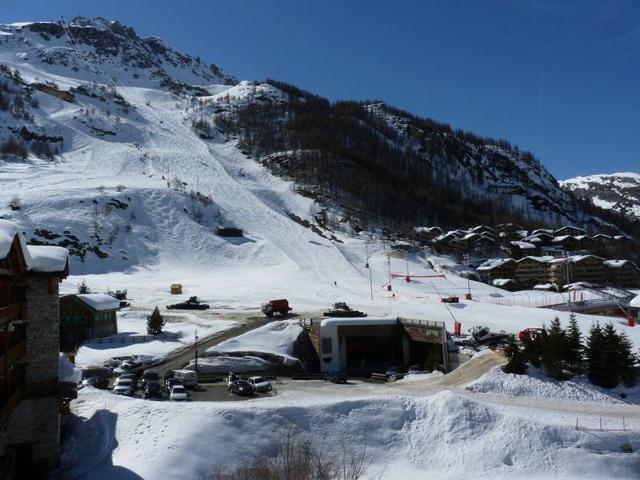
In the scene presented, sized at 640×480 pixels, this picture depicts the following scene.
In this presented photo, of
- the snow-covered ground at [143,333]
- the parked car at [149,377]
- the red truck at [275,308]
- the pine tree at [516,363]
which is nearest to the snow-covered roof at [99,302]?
the snow-covered ground at [143,333]

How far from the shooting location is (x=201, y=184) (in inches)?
4710

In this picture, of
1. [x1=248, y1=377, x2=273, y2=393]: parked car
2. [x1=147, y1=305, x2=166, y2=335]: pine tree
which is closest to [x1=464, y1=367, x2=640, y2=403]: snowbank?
[x1=248, y1=377, x2=273, y2=393]: parked car

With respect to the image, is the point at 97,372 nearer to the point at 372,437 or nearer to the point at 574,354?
the point at 372,437

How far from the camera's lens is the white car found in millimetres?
26047

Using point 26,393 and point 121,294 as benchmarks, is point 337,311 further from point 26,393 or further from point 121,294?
point 26,393

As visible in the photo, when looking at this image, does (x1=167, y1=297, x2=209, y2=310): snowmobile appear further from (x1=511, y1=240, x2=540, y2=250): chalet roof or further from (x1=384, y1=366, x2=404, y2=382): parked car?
(x1=511, y1=240, x2=540, y2=250): chalet roof

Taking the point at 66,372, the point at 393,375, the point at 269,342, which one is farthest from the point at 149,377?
the point at 393,375

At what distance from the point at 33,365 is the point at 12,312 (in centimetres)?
374

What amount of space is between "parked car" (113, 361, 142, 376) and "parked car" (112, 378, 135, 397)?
327 cm

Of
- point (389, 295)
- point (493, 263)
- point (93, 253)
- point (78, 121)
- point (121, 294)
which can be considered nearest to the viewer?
point (121, 294)

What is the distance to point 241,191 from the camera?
122250 mm

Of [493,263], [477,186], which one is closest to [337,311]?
[493,263]

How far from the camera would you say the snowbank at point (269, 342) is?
36.2m

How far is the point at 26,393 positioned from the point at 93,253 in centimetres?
6598
